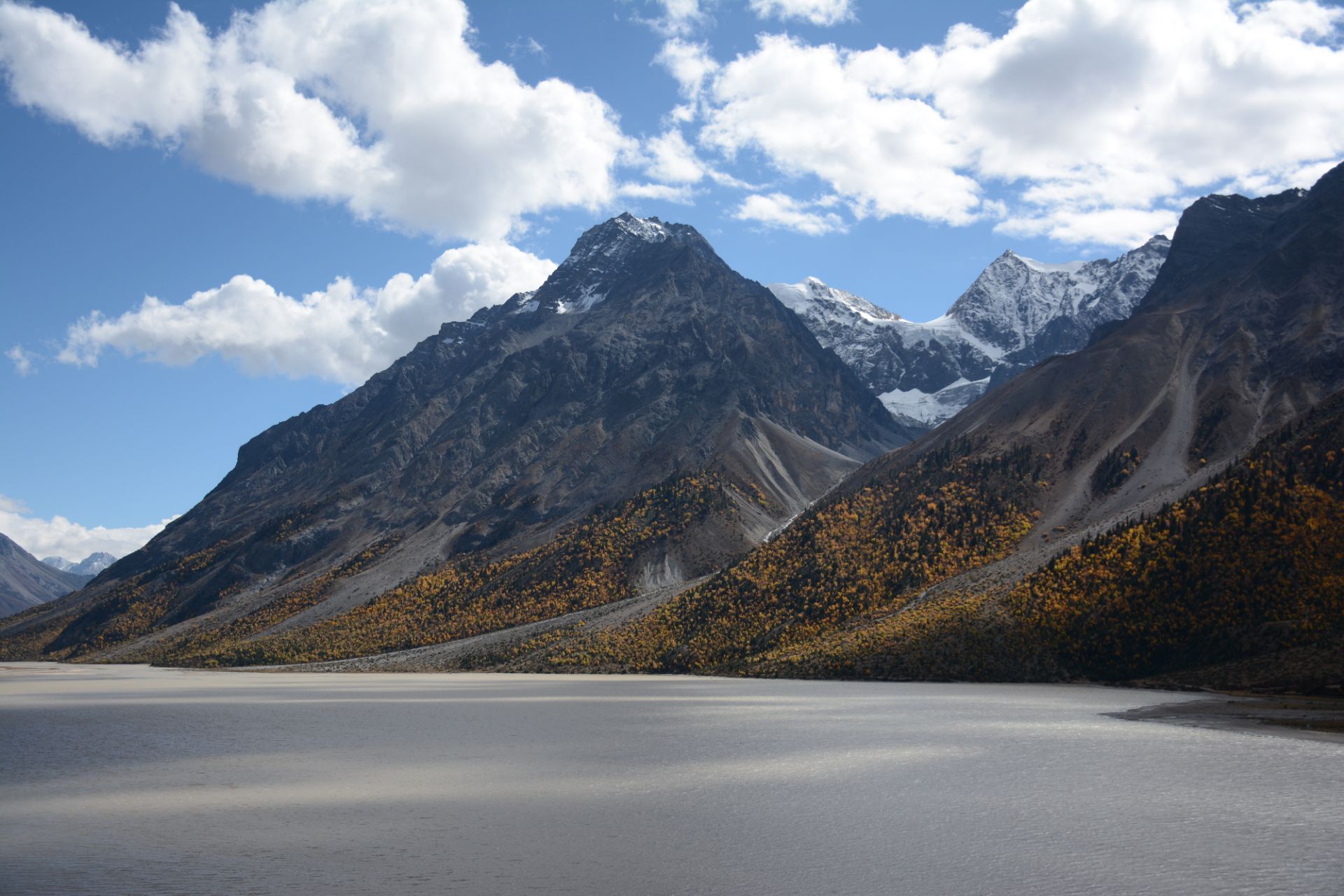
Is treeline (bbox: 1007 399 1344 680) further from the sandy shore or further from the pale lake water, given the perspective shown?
the pale lake water

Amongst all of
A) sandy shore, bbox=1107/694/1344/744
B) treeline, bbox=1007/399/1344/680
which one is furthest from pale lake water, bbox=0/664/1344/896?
treeline, bbox=1007/399/1344/680

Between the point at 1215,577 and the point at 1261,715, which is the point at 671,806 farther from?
the point at 1215,577

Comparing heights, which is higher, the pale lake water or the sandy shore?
the pale lake water

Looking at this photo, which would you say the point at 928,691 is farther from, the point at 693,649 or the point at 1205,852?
the point at 1205,852

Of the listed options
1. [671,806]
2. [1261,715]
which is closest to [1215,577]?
[1261,715]

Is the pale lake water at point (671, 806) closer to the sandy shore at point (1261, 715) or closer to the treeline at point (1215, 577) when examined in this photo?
the sandy shore at point (1261, 715)

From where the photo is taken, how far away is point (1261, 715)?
286 ft

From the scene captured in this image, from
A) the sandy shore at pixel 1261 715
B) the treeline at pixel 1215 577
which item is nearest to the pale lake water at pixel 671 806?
the sandy shore at pixel 1261 715

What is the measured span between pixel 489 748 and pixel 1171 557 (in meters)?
109

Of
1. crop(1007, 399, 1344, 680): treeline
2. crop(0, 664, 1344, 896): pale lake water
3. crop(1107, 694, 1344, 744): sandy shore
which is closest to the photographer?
crop(0, 664, 1344, 896): pale lake water

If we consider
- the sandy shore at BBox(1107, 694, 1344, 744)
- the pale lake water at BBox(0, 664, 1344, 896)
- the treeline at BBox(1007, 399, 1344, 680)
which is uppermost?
the treeline at BBox(1007, 399, 1344, 680)

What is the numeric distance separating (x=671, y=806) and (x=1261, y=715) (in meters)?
64.3

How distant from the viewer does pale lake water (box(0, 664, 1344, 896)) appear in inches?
1384

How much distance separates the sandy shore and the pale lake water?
4.47 meters
